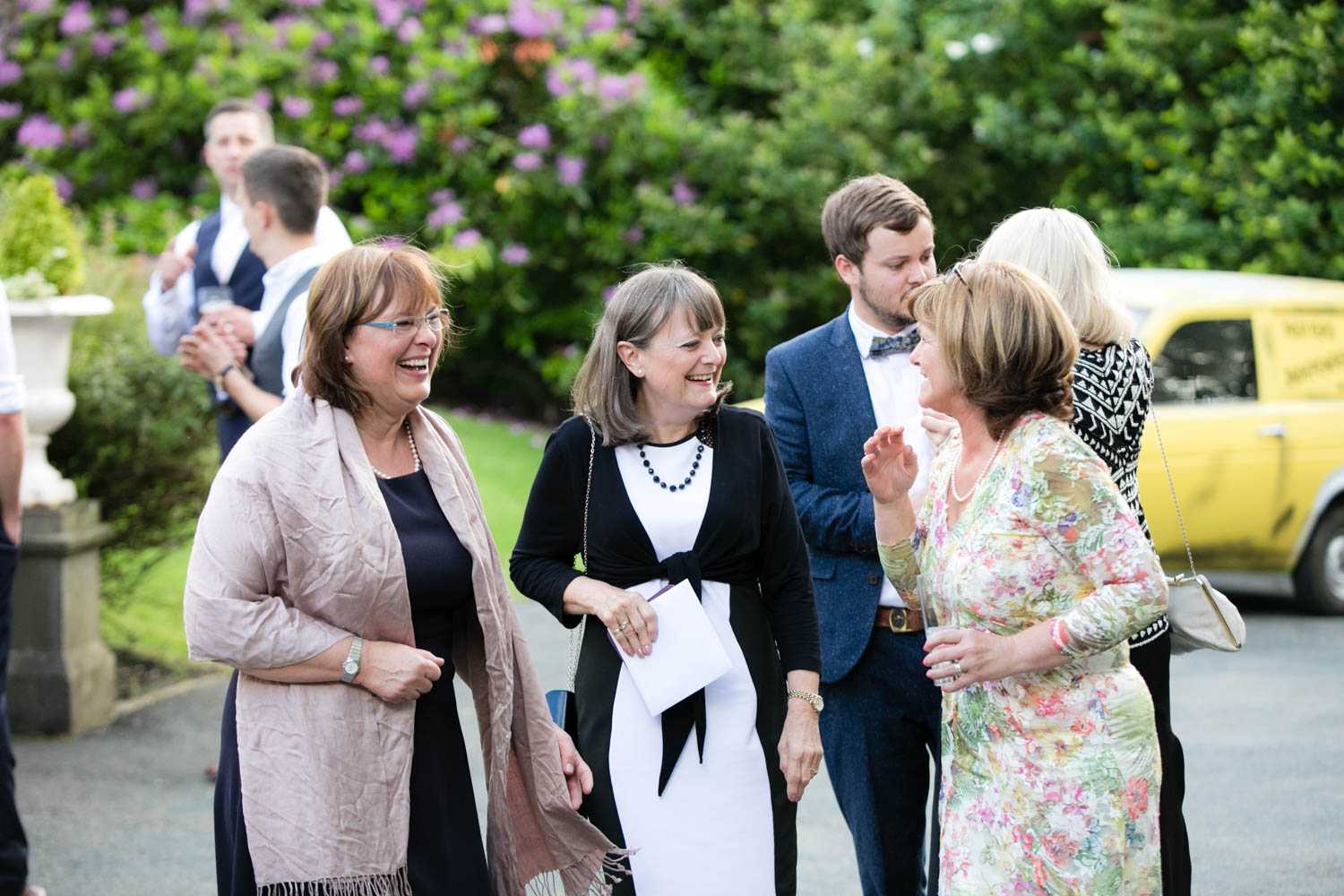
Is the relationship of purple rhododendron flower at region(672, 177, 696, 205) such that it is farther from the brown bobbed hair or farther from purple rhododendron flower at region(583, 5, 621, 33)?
the brown bobbed hair

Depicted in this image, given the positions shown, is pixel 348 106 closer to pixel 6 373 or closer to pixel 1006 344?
pixel 6 373

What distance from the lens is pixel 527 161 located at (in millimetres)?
12141

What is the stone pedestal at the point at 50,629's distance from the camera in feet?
21.6

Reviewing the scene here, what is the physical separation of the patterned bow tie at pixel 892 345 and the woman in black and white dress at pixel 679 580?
0.55 m

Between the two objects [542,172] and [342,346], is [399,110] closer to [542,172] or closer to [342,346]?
[542,172]

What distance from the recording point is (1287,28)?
1048 cm

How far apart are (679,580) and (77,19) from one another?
10.3 m

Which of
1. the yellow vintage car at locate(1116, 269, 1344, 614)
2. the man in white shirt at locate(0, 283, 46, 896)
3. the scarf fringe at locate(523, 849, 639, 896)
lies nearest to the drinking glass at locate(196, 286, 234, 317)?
the man in white shirt at locate(0, 283, 46, 896)

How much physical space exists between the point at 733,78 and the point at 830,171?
5.75 feet

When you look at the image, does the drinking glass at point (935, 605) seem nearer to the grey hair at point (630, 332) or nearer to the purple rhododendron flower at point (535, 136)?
the grey hair at point (630, 332)

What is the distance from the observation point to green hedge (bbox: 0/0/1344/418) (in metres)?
11.6

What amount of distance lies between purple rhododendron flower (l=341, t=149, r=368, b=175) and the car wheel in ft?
26.2

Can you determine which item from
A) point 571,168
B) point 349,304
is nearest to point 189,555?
point 349,304

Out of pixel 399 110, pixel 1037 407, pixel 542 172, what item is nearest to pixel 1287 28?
pixel 542 172
